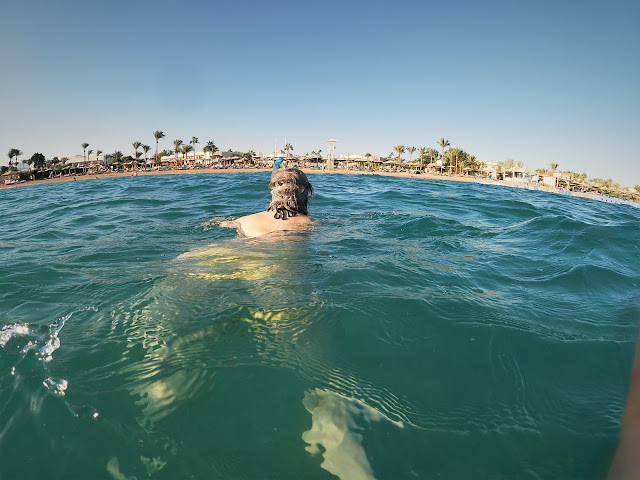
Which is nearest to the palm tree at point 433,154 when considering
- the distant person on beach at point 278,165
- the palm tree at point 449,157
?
the palm tree at point 449,157

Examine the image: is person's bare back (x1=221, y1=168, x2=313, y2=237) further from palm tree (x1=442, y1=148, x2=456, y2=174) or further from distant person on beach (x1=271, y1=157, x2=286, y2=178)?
palm tree (x1=442, y1=148, x2=456, y2=174)

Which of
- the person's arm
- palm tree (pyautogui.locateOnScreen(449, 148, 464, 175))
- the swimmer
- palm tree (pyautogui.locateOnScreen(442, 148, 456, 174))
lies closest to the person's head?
the swimmer

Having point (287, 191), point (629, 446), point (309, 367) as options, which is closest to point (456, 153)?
point (287, 191)

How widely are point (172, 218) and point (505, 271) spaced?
621cm

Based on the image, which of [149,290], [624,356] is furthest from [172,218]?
[624,356]

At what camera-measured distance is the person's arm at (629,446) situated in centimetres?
105

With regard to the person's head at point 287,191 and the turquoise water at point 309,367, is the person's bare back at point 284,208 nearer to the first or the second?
the person's head at point 287,191

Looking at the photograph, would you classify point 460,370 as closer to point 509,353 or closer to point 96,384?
point 509,353

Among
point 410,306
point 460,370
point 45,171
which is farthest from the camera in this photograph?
point 45,171

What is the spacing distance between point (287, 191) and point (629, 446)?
4228 mm

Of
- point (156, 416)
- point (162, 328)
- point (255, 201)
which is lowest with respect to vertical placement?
point (156, 416)

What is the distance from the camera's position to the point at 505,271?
3.51 m

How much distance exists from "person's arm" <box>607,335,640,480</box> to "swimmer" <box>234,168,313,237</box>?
3681mm

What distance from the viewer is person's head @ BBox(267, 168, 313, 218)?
471cm
